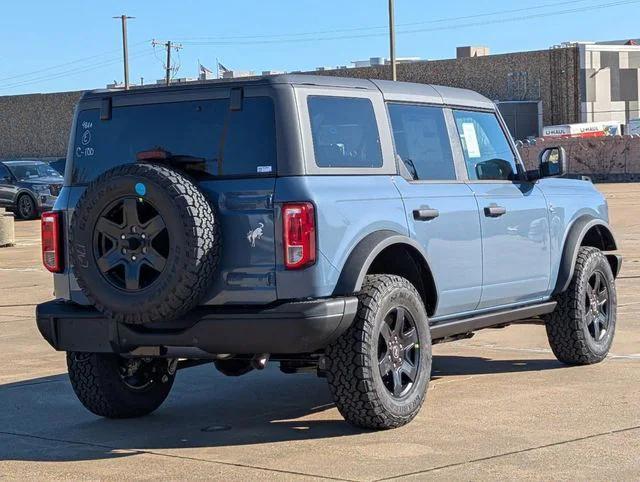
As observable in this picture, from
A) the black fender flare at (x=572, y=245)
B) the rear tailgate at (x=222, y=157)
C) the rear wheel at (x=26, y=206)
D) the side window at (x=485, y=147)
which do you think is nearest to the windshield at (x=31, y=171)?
the rear wheel at (x=26, y=206)

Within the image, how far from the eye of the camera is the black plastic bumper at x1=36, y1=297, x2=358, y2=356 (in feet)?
22.6

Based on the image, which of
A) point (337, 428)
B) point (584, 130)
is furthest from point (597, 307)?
point (584, 130)

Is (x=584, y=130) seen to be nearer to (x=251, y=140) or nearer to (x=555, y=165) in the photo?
(x=555, y=165)

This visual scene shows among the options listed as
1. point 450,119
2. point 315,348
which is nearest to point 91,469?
point 315,348

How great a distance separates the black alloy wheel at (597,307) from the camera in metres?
9.71

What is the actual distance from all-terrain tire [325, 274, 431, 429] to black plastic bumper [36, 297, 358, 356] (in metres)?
0.15

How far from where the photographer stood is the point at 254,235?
704 centimetres

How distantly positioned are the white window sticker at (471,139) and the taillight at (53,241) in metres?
2.83

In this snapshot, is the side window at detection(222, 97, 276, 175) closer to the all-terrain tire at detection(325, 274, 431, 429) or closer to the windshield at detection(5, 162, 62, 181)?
the all-terrain tire at detection(325, 274, 431, 429)

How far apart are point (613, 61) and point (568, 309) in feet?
201

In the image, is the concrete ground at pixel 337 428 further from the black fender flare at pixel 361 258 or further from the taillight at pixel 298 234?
the taillight at pixel 298 234

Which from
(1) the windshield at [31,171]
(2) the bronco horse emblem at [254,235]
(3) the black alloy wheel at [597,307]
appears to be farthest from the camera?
(1) the windshield at [31,171]

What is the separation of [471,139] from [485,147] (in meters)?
0.21

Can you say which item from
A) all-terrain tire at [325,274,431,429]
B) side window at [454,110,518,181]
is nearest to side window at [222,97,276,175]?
all-terrain tire at [325,274,431,429]
